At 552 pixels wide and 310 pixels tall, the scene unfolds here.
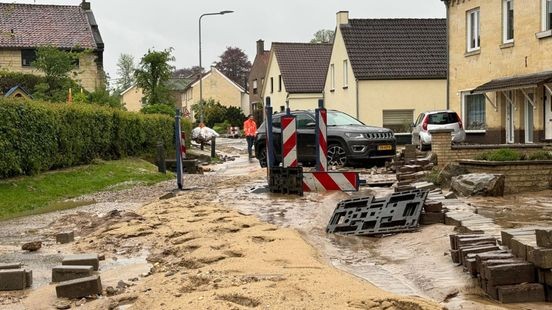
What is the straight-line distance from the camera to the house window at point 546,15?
74.7 feet

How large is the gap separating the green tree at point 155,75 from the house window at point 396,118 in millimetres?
15931

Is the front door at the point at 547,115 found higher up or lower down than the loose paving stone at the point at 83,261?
higher up

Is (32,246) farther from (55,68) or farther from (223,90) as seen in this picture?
(223,90)

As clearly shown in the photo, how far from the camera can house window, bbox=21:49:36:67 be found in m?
51.9

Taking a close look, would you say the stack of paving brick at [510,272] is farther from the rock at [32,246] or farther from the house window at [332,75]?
the house window at [332,75]

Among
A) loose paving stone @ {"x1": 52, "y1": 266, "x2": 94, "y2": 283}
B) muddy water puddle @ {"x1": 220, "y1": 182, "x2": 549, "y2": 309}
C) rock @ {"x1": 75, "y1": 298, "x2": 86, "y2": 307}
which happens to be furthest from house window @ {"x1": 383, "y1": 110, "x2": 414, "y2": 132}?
rock @ {"x1": 75, "y1": 298, "x2": 86, "y2": 307}

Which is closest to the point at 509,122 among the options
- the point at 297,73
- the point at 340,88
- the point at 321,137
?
the point at 321,137

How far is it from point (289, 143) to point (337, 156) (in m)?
5.80

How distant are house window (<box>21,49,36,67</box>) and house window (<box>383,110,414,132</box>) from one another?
25767mm

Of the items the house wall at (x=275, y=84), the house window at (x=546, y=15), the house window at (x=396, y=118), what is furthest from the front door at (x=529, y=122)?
the house wall at (x=275, y=84)

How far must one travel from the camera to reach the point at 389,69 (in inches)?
1678

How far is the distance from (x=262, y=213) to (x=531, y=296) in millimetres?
Result: 6272

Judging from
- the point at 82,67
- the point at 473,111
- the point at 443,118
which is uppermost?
the point at 82,67

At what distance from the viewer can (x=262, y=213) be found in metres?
11.6
